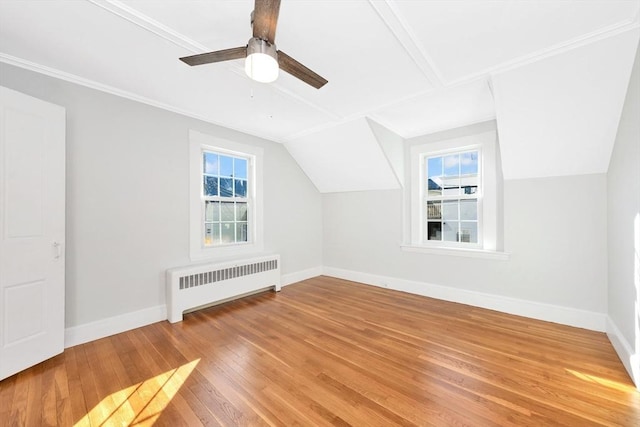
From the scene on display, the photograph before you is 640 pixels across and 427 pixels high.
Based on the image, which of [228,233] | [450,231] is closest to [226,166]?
[228,233]

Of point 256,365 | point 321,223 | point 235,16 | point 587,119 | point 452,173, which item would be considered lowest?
point 256,365

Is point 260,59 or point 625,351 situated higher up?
point 260,59

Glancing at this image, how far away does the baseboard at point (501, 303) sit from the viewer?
2582mm

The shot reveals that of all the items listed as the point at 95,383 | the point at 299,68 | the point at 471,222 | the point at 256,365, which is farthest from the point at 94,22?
the point at 471,222

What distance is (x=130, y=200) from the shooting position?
270 cm

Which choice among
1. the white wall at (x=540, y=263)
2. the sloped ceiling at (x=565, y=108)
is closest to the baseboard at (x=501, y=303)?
the white wall at (x=540, y=263)

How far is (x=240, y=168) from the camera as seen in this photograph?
3873 millimetres

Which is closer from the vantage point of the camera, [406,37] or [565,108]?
[406,37]

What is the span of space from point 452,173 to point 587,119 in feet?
4.92

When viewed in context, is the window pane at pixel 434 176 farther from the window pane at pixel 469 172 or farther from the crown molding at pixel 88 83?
the crown molding at pixel 88 83

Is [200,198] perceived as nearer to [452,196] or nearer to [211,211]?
[211,211]

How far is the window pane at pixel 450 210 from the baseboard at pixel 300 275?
8.18 feet

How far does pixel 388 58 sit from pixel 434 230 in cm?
266

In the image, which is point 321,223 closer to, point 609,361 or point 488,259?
point 488,259
